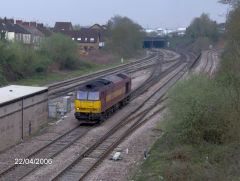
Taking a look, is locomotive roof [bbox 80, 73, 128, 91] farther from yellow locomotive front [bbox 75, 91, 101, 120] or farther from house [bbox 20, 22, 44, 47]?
house [bbox 20, 22, 44, 47]

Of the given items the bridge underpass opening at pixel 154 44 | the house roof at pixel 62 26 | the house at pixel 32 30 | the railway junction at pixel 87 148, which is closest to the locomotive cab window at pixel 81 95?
→ the railway junction at pixel 87 148

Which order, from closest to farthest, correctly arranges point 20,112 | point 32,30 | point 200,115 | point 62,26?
point 200,115, point 20,112, point 32,30, point 62,26

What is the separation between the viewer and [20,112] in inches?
755

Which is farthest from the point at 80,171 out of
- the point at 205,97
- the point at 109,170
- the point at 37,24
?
the point at 37,24

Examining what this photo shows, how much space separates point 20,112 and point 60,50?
118ft

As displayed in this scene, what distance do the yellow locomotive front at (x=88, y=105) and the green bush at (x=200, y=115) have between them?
6.86 metres

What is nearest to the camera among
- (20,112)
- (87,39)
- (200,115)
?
(200,115)

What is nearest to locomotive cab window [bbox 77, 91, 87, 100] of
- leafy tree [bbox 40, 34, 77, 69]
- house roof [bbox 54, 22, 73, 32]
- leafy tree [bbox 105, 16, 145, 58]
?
leafy tree [bbox 40, 34, 77, 69]

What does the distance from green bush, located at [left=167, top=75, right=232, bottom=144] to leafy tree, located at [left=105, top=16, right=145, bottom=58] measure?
63.9m

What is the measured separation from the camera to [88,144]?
61.2 feet

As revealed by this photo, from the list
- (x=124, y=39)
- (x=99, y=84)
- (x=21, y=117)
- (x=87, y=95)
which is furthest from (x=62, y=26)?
(x=21, y=117)

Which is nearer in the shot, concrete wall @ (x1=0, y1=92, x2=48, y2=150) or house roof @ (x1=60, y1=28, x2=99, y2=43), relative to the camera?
concrete wall @ (x1=0, y1=92, x2=48, y2=150)

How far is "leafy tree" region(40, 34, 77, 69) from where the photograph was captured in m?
53.0

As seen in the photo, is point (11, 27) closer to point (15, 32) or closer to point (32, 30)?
point (15, 32)
